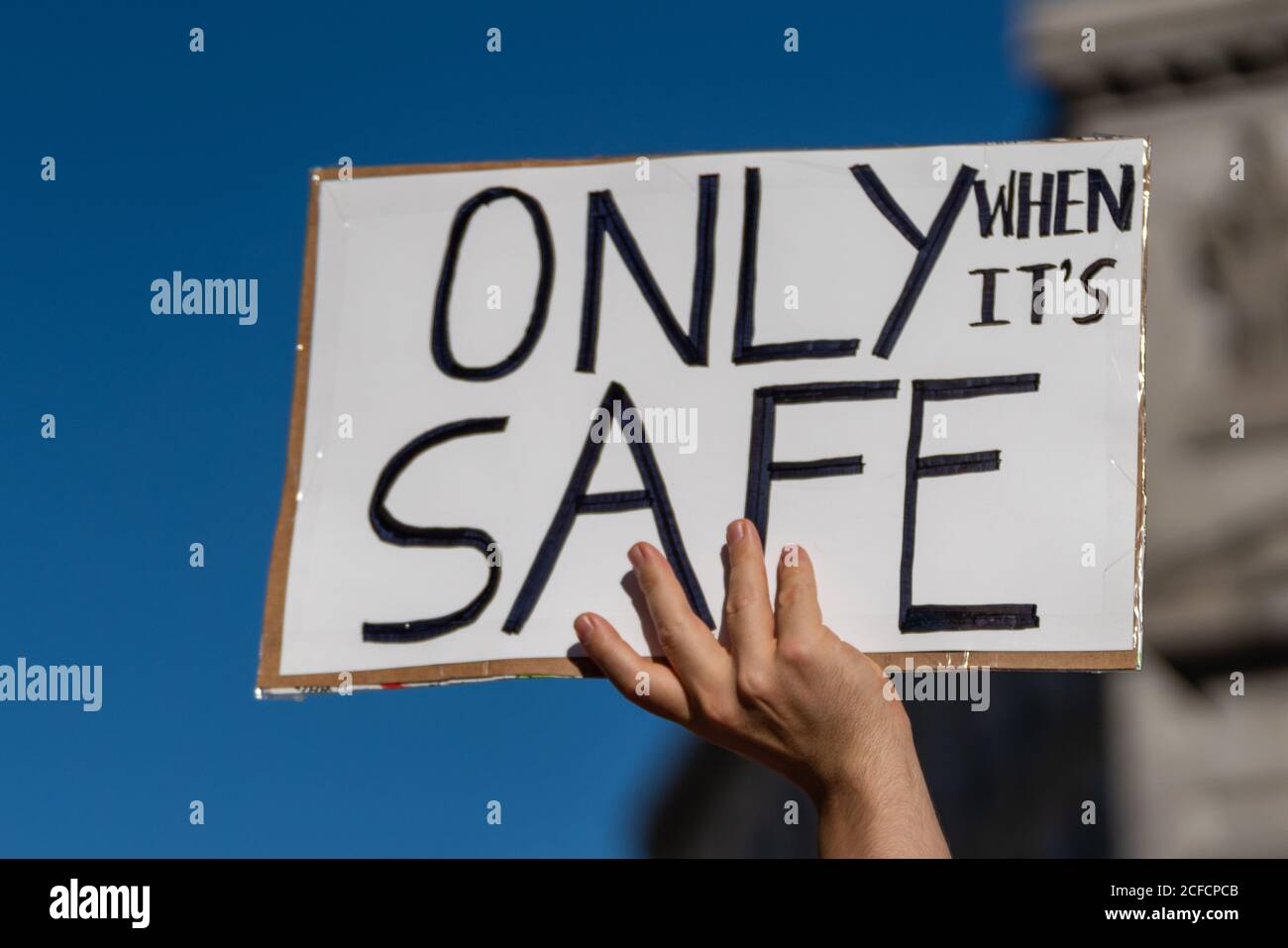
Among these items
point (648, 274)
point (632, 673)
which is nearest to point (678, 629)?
point (632, 673)

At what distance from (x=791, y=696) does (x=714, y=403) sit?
2.29ft

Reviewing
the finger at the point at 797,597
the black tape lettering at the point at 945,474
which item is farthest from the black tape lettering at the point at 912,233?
the finger at the point at 797,597

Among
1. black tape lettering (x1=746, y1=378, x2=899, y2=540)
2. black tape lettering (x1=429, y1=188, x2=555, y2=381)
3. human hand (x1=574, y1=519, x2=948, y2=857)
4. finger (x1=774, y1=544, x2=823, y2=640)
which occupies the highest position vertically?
black tape lettering (x1=429, y1=188, x2=555, y2=381)

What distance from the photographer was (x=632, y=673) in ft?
10.7

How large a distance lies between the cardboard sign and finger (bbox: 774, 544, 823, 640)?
9 centimetres

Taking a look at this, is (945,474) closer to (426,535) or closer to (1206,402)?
(426,535)

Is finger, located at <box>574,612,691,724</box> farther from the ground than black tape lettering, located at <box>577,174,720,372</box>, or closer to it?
closer to it

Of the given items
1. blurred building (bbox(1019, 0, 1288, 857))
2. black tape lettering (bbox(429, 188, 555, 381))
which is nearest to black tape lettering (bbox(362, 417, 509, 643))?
black tape lettering (bbox(429, 188, 555, 381))

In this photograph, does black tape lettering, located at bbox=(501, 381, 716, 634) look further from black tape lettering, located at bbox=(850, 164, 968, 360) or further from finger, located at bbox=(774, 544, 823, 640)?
black tape lettering, located at bbox=(850, 164, 968, 360)

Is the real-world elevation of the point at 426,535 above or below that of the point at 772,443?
below

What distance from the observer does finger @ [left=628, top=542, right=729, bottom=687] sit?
3.18m

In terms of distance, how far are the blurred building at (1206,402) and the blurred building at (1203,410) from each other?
0.04 ft
